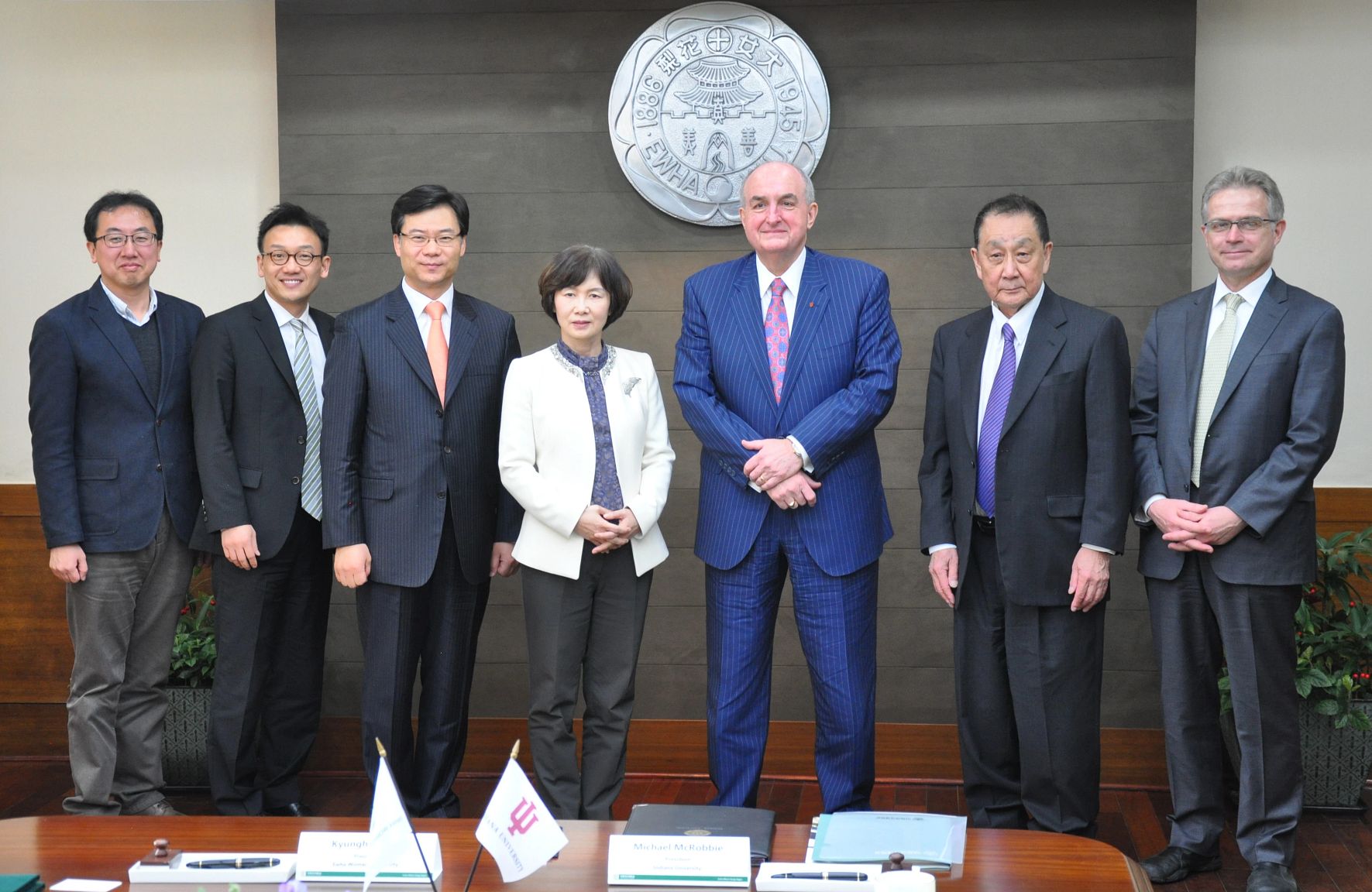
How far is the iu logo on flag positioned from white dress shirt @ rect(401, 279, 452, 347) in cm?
192

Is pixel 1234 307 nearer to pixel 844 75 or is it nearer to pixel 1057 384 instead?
pixel 1057 384

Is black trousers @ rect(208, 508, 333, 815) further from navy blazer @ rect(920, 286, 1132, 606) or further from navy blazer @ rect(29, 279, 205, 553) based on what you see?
navy blazer @ rect(920, 286, 1132, 606)

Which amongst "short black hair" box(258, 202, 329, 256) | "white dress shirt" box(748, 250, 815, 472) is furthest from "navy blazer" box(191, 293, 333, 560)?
"white dress shirt" box(748, 250, 815, 472)

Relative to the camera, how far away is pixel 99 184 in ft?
15.5

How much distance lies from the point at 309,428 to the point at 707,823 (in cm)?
214

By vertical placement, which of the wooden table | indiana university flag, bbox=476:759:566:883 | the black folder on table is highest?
indiana university flag, bbox=476:759:566:883

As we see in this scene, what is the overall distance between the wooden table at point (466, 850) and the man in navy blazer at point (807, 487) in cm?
121

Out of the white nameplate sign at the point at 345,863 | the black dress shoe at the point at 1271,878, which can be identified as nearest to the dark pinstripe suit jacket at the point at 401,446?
the white nameplate sign at the point at 345,863

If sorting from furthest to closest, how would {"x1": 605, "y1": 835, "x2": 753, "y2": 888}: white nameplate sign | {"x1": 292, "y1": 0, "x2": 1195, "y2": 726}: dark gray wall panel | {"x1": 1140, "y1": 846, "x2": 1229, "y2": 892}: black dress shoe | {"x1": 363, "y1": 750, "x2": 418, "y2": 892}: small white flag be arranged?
{"x1": 292, "y1": 0, "x2": 1195, "y2": 726}: dark gray wall panel < {"x1": 1140, "y1": 846, "x2": 1229, "y2": 892}: black dress shoe < {"x1": 605, "y1": 835, "x2": 753, "y2": 888}: white nameplate sign < {"x1": 363, "y1": 750, "x2": 418, "y2": 892}: small white flag

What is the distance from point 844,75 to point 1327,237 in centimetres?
174

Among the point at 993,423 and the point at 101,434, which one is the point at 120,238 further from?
the point at 993,423

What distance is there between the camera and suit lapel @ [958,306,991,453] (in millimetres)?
3355

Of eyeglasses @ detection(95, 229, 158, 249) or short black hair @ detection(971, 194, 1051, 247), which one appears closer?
short black hair @ detection(971, 194, 1051, 247)

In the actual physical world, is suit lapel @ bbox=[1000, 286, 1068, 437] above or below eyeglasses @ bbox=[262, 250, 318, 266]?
below
